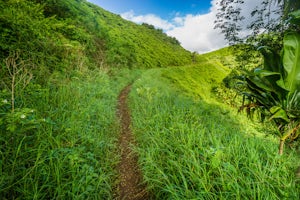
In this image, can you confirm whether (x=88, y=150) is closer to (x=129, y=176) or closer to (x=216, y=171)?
(x=129, y=176)

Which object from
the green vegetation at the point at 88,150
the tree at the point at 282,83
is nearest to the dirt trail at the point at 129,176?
the green vegetation at the point at 88,150

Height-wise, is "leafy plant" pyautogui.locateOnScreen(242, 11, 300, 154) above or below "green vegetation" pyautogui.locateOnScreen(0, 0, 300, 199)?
above

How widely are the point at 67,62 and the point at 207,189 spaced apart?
5349mm

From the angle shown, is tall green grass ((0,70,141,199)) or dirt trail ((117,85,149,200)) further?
dirt trail ((117,85,149,200))

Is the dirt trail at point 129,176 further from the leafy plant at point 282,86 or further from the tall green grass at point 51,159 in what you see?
the leafy plant at point 282,86

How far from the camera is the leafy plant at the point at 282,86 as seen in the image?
2172 mm

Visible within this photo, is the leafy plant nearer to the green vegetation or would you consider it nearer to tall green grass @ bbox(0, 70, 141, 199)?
the green vegetation

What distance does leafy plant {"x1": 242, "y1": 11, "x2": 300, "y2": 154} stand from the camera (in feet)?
7.13

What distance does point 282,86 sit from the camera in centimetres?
219

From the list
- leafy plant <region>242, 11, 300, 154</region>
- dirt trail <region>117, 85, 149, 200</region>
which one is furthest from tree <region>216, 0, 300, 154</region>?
dirt trail <region>117, 85, 149, 200</region>

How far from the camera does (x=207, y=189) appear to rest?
201cm

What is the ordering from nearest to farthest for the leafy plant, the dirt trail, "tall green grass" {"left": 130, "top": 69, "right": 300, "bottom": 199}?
"tall green grass" {"left": 130, "top": 69, "right": 300, "bottom": 199}, the leafy plant, the dirt trail

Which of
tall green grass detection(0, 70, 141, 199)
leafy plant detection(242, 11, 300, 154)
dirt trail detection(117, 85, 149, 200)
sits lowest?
dirt trail detection(117, 85, 149, 200)

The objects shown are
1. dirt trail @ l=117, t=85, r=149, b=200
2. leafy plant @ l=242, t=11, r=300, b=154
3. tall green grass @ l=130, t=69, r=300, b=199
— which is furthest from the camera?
dirt trail @ l=117, t=85, r=149, b=200
